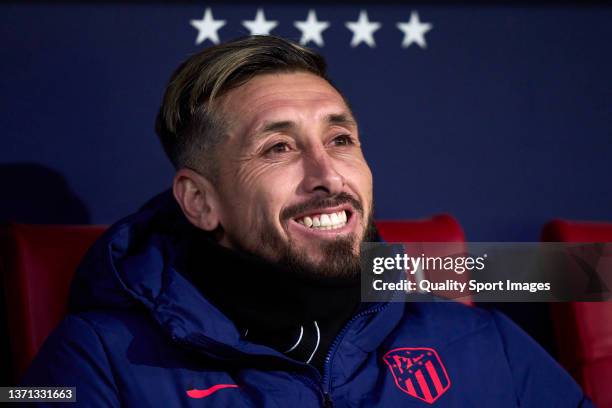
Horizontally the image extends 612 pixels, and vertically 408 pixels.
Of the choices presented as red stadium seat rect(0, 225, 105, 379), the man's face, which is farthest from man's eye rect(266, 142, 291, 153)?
red stadium seat rect(0, 225, 105, 379)

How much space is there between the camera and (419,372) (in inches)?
45.2

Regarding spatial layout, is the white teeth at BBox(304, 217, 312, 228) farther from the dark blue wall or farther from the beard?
the dark blue wall

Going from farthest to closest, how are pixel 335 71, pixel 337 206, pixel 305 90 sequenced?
1. pixel 335 71
2. pixel 305 90
3. pixel 337 206

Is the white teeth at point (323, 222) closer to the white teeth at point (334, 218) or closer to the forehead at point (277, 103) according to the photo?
the white teeth at point (334, 218)

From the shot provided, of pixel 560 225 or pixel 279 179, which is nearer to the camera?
pixel 279 179

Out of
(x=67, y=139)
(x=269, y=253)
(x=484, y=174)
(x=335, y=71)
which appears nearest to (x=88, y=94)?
(x=67, y=139)

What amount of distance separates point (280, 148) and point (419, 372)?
415 millimetres

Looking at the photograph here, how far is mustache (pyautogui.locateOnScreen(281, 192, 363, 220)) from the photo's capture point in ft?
3.66

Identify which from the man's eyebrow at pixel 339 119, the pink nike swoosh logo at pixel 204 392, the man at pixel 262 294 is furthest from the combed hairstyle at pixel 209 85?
the pink nike swoosh logo at pixel 204 392

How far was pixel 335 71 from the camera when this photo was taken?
1644 mm

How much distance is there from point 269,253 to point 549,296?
698 mm

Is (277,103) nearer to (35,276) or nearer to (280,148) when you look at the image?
(280,148)

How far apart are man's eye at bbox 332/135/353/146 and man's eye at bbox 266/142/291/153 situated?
0.09 meters

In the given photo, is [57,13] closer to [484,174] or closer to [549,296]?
[484,174]
